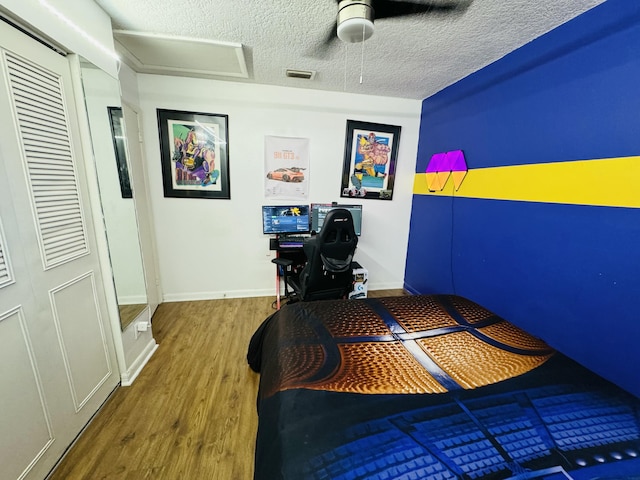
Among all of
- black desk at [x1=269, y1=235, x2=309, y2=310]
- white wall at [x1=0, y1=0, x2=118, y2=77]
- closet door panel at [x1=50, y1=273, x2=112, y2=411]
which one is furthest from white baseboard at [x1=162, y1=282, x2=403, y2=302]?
white wall at [x1=0, y1=0, x2=118, y2=77]

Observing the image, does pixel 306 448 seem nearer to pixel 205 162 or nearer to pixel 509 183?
pixel 509 183

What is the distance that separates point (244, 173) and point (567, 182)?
2.87m

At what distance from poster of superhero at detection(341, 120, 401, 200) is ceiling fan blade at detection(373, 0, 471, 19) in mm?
1595

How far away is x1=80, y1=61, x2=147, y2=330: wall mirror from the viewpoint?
1572mm

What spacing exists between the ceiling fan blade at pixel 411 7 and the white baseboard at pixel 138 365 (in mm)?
2839

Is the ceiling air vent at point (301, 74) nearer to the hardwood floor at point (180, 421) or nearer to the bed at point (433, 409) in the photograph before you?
the bed at point (433, 409)

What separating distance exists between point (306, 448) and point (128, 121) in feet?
9.43

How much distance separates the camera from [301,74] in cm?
253

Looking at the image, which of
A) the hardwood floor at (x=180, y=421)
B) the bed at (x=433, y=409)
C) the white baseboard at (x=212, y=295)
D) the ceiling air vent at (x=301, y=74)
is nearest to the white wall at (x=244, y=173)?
the white baseboard at (x=212, y=295)

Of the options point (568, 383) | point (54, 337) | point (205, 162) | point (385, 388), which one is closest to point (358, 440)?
point (385, 388)

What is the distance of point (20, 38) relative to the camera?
1.14 m

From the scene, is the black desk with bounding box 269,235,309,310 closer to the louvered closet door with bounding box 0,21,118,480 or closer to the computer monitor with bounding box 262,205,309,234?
the computer monitor with bounding box 262,205,309,234

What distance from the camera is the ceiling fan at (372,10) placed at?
55.0 inches

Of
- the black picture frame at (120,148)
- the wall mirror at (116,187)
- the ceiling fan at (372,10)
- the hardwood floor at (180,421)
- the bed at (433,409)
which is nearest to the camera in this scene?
the bed at (433,409)
